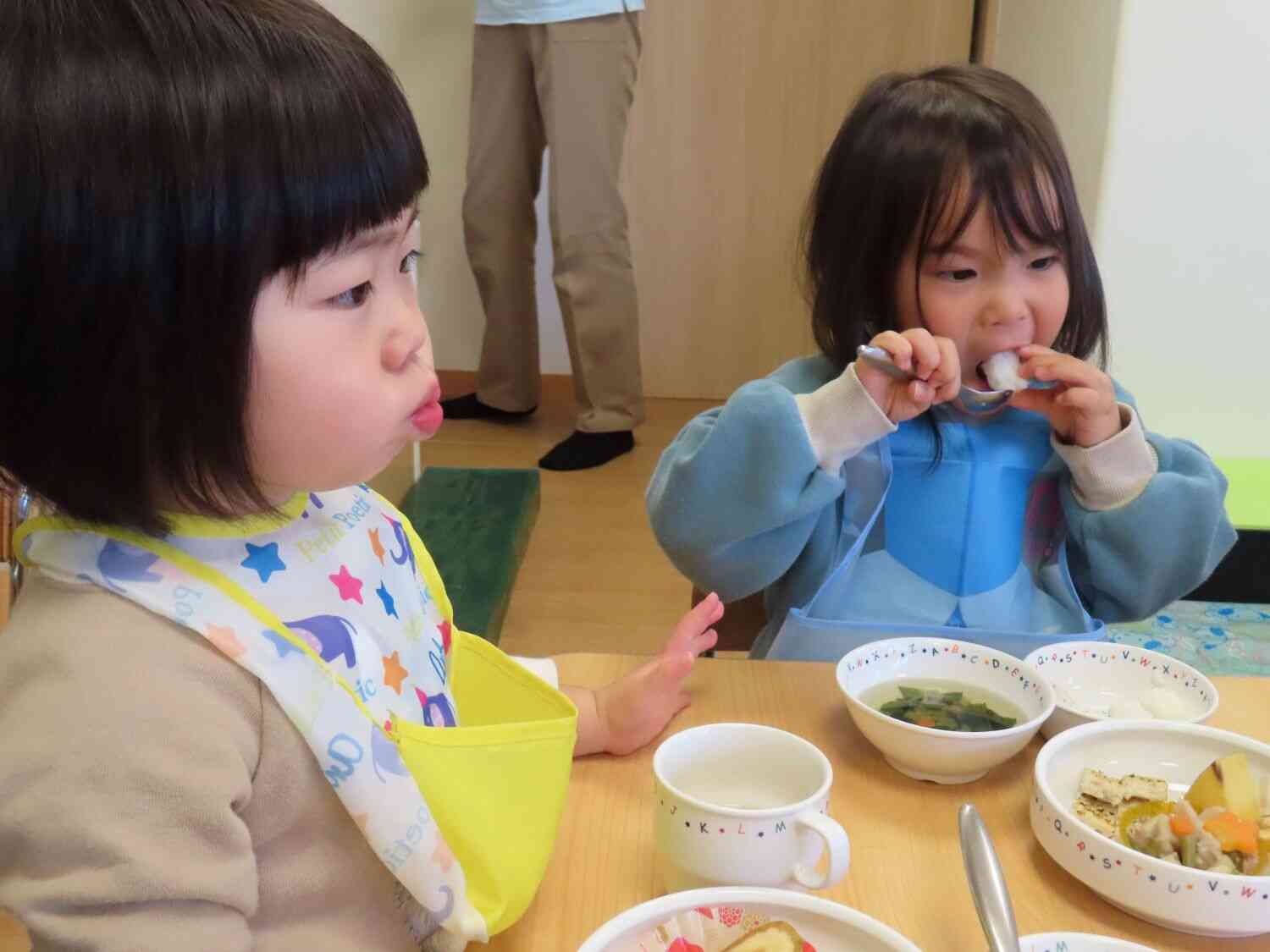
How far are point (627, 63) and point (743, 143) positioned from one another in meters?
0.71

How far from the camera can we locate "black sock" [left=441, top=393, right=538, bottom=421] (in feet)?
11.7

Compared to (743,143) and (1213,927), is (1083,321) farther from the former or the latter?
(743,143)

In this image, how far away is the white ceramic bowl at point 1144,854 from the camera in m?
0.60

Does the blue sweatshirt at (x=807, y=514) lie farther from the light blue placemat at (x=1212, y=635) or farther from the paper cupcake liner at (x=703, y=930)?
the light blue placemat at (x=1212, y=635)

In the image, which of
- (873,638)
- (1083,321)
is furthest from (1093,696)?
(1083,321)

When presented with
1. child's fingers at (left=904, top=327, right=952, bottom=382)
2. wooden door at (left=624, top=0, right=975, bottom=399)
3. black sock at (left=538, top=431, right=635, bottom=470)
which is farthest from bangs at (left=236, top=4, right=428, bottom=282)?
wooden door at (left=624, top=0, right=975, bottom=399)

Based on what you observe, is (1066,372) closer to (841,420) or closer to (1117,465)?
(1117,465)

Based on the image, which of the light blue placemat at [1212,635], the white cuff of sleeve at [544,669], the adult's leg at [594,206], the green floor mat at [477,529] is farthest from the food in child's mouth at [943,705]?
the adult's leg at [594,206]

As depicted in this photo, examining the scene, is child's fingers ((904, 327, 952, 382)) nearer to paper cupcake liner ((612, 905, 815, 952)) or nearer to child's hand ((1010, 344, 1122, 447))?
child's hand ((1010, 344, 1122, 447))

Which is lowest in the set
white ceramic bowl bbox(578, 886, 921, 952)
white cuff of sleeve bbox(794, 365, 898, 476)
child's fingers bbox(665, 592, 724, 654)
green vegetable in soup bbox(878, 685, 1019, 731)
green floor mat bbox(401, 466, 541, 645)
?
green floor mat bbox(401, 466, 541, 645)

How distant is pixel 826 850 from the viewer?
622 mm

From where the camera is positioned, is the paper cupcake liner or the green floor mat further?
the green floor mat

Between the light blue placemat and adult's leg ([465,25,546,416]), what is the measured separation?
6.34 feet

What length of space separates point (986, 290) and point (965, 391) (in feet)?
0.32
